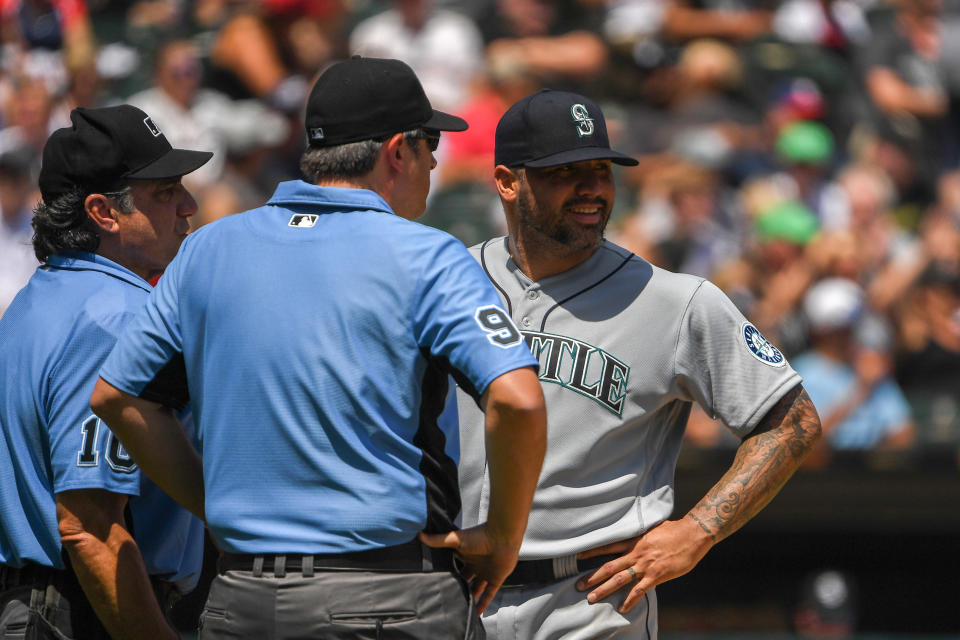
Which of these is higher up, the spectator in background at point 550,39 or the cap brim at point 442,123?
the spectator in background at point 550,39

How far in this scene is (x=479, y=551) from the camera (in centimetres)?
243

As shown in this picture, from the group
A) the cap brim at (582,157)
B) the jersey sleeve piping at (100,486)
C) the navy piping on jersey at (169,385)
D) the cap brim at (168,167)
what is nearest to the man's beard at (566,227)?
the cap brim at (582,157)

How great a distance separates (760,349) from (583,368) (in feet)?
1.41

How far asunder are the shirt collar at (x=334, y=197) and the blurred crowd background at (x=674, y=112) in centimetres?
440

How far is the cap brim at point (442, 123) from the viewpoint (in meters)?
2.58

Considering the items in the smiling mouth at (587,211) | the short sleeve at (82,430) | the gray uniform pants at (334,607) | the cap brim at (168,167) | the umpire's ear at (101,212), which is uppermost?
the cap brim at (168,167)

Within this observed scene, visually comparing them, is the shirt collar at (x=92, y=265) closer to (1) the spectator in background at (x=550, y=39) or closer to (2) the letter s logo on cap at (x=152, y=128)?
(2) the letter s logo on cap at (x=152, y=128)

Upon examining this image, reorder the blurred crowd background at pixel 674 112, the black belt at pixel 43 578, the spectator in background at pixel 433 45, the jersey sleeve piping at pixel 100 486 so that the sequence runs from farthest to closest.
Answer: the spectator in background at pixel 433 45 → the blurred crowd background at pixel 674 112 → the black belt at pixel 43 578 → the jersey sleeve piping at pixel 100 486

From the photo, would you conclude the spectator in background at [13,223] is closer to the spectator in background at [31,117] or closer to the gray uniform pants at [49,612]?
the spectator in background at [31,117]

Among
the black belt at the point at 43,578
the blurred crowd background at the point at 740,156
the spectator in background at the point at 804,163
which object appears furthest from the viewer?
the spectator in background at the point at 804,163

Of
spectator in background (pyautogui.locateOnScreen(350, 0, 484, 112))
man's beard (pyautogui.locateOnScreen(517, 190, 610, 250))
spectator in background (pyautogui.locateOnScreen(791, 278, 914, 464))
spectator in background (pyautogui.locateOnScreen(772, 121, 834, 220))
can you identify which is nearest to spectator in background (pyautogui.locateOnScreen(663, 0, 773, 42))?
spectator in background (pyautogui.locateOnScreen(772, 121, 834, 220))

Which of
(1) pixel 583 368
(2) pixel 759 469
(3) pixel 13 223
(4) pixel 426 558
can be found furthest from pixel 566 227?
Answer: (3) pixel 13 223

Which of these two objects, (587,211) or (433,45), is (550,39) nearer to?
(433,45)

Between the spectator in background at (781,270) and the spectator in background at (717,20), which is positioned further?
the spectator in background at (717,20)
